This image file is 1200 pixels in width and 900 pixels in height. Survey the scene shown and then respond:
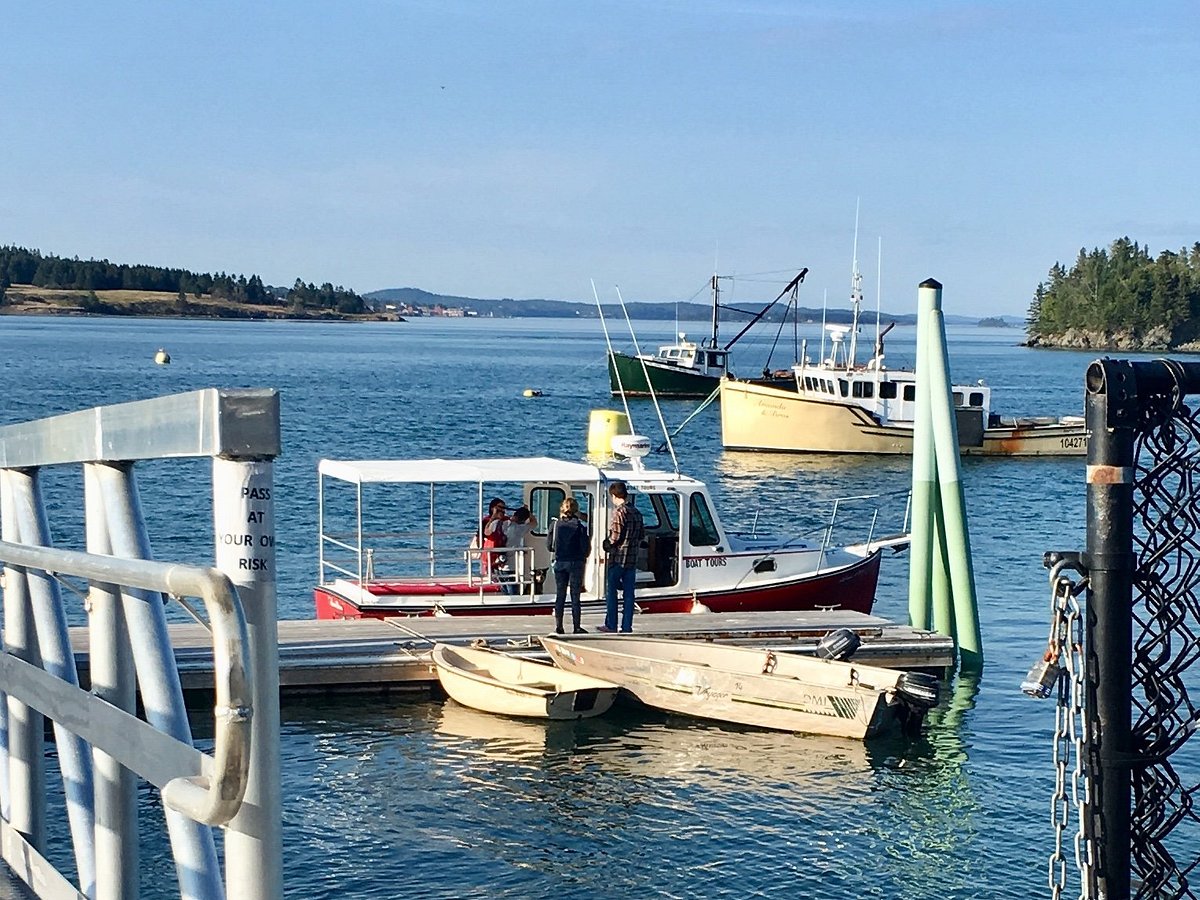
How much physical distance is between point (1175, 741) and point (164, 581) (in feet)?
9.56

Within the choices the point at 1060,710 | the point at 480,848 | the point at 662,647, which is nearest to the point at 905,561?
the point at 662,647

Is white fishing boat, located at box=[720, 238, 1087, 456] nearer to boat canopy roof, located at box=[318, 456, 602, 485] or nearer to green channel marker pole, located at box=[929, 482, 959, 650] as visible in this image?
green channel marker pole, located at box=[929, 482, 959, 650]

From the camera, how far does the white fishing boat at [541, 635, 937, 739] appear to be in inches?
606

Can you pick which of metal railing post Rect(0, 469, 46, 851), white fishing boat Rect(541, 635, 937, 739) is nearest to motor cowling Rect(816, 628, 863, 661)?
white fishing boat Rect(541, 635, 937, 739)

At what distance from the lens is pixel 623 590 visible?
1800 cm

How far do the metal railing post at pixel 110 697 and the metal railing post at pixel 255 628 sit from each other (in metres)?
0.88

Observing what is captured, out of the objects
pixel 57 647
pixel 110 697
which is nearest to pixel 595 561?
pixel 57 647

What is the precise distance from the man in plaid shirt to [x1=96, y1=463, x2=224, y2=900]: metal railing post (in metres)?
13.9

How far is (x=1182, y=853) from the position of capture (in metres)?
13.0

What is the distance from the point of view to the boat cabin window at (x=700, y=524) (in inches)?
752

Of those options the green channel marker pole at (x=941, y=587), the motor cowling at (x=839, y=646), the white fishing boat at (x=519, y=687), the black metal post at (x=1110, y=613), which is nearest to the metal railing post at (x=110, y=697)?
the black metal post at (x=1110, y=613)

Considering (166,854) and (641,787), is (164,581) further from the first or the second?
(641,787)

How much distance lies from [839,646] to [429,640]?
4.74 m

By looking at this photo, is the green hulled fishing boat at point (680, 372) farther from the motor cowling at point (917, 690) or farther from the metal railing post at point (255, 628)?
the metal railing post at point (255, 628)
